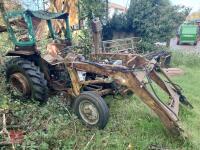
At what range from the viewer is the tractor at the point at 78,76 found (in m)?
5.37

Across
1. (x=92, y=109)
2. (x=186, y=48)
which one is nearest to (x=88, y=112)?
(x=92, y=109)

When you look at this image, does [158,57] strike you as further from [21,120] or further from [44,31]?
[21,120]

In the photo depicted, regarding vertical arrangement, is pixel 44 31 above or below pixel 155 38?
above

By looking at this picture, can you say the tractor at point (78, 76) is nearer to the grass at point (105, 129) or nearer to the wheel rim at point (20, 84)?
the wheel rim at point (20, 84)

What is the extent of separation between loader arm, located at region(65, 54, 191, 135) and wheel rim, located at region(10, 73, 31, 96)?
96 cm

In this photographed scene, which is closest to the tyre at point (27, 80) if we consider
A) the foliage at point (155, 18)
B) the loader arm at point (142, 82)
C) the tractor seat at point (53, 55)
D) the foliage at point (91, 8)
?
the tractor seat at point (53, 55)

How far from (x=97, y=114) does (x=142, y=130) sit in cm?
86

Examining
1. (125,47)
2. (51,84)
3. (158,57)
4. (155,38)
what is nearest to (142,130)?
(51,84)

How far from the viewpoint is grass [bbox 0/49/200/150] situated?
4.84 metres

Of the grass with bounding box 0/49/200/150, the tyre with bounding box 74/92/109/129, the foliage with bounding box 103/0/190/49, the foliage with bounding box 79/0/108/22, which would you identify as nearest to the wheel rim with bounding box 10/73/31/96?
the grass with bounding box 0/49/200/150

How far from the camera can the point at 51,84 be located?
662cm

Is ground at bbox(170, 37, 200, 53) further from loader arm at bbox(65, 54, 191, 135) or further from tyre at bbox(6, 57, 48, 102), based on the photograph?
tyre at bbox(6, 57, 48, 102)

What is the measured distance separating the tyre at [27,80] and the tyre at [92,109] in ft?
3.07

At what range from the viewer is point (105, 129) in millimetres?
5457
